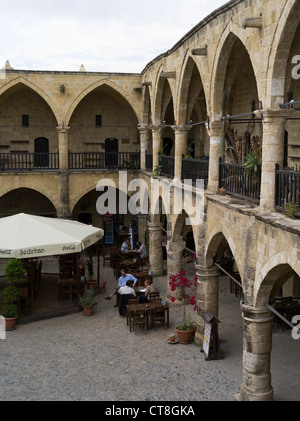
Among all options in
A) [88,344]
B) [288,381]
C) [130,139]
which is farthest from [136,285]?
[130,139]

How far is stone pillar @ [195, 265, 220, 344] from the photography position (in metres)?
11.1

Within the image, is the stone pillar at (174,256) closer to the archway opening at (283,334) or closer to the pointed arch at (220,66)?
the archway opening at (283,334)

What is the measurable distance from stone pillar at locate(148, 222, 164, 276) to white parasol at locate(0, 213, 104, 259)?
11.5 feet

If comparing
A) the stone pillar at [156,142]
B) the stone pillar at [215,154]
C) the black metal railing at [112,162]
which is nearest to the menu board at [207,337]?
the stone pillar at [215,154]

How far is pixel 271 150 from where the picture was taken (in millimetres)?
7793

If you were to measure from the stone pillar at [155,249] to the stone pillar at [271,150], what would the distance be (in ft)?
31.0

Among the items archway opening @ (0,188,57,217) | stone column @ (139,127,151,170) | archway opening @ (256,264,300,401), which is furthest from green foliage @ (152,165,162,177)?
archway opening @ (0,188,57,217)

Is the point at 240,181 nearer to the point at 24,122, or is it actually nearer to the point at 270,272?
the point at 270,272

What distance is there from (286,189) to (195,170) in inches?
202

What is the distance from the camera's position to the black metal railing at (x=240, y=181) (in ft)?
28.2

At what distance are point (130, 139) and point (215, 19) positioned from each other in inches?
532
